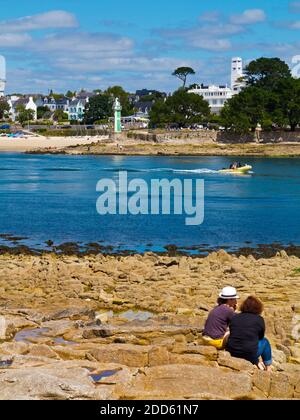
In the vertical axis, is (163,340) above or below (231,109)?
below

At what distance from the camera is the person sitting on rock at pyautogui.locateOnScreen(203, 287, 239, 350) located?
430 inches

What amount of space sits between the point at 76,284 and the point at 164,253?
964 cm

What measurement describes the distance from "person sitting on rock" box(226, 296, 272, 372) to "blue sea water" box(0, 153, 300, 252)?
Result: 19.6 metres

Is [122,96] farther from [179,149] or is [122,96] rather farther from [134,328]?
[134,328]

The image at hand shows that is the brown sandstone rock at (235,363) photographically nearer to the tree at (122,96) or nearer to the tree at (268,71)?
the tree at (268,71)

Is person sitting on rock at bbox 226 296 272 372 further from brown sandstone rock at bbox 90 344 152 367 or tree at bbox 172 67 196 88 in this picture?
tree at bbox 172 67 196 88

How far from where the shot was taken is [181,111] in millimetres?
134875

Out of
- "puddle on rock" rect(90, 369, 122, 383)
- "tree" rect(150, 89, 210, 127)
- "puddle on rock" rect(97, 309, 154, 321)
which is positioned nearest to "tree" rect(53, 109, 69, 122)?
"tree" rect(150, 89, 210, 127)

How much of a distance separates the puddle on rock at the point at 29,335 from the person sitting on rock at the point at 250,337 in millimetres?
4059

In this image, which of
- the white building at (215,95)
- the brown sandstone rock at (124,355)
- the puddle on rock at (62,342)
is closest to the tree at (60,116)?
the white building at (215,95)

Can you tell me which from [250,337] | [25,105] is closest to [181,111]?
[25,105]

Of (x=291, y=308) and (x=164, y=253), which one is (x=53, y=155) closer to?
(x=164, y=253)

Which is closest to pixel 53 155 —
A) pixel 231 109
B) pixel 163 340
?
pixel 231 109

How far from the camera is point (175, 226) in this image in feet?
122
